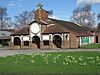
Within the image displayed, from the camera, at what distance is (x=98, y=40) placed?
95.0 meters

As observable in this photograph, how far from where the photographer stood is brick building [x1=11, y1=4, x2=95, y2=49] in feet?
236

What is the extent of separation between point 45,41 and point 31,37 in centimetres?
404

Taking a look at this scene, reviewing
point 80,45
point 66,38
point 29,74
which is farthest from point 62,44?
point 29,74

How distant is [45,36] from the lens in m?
73.9

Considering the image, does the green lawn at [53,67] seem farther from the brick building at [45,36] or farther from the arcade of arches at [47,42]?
the brick building at [45,36]

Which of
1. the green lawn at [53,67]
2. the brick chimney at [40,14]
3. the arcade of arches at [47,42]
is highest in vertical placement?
the brick chimney at [40,14]

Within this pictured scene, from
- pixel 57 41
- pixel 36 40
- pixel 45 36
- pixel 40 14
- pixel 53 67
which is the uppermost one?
pixel 40 14

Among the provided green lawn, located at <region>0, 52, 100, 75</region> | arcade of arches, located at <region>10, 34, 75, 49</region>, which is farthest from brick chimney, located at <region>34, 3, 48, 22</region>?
green lawn, located at <region>0, 52, 100, 75</region>

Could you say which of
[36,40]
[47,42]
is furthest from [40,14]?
[47,42]

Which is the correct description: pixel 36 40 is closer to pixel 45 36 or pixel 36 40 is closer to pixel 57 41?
pixel 45 36

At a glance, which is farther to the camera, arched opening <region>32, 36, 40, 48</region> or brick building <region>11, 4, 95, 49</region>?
arched opening <region>32, 36, 40, 48</region>

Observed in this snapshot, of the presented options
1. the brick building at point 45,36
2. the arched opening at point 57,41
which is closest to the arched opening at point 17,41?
the brick building at point 45,36

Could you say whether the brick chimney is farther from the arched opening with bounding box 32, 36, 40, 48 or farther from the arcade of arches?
the arcade of arches

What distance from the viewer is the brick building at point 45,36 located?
72062mm
